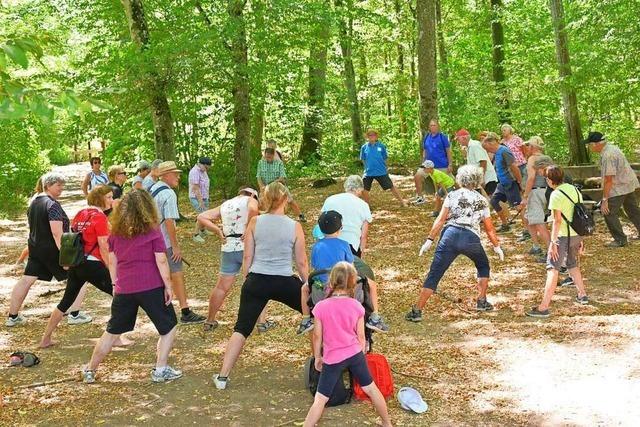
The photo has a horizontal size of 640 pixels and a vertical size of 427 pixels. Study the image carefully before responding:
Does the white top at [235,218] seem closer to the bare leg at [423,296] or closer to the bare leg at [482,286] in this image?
Result: the bare leg at [423,296]

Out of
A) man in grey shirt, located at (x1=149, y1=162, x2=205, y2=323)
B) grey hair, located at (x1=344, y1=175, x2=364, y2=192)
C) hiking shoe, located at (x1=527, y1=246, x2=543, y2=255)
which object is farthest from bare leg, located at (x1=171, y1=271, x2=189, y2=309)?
hiking shoe, located at (x1=527, y1=246, x2=543, y2=255)

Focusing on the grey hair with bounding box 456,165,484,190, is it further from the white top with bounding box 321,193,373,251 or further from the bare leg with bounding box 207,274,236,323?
the bare leg with bounding box 207,274,236,323

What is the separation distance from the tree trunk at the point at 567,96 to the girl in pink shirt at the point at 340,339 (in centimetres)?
1125

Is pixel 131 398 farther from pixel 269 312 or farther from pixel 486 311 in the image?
pixel 486 311

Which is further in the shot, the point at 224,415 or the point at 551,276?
the point at 551,276

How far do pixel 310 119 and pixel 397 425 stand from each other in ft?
61.6

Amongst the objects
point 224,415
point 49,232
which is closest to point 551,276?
point 224,415

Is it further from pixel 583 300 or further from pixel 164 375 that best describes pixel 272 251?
pixel 583 300

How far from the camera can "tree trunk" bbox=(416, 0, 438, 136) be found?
1609 cm

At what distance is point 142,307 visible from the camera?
599 cm

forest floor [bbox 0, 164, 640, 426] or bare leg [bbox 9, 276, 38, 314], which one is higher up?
bare leg [bbox 9, 276, 38, 314]

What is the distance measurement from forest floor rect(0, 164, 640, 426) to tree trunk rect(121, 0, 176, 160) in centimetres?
574

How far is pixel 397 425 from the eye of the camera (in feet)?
17.2

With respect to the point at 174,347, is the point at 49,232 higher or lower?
higher
